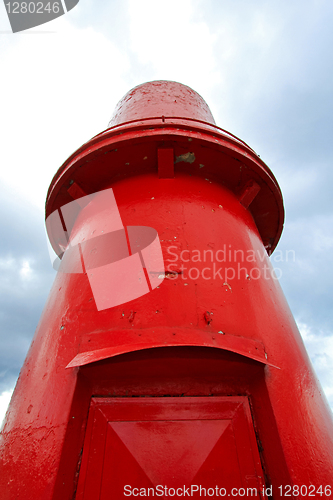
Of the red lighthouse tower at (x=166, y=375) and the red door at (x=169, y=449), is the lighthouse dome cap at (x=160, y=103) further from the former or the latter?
the red door at (x=169, y=449)

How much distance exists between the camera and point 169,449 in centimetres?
131

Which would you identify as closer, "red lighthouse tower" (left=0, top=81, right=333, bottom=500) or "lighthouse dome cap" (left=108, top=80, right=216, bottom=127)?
"red lighthouse tower" (left=0, top=81, right=333, bottom=500)

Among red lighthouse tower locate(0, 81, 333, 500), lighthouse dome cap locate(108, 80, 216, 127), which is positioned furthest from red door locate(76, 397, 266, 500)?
lighthouse dome cap locate(108, 80, 216, 127)

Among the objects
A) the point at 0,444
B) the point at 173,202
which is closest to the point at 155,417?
the point at 0,444

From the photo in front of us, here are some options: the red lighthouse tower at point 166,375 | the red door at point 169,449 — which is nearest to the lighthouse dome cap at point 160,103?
the red lighthouse tower at point 166,375

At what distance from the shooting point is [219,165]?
2.65 metres

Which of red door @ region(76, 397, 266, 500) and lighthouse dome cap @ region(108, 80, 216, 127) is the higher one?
lighthouse dome cap @ region(108, 80, 216, 127)

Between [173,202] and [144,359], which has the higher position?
[173,202]

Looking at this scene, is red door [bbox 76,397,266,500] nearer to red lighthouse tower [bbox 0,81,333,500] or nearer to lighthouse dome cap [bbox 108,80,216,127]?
red lighthouse tower [bbox 0,81,333,500]

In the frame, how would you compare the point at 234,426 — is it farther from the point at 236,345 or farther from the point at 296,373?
the point at 296,373

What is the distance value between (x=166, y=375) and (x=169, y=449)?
1.08ft

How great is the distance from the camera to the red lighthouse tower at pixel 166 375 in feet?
4.17

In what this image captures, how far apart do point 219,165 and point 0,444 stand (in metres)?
2.57

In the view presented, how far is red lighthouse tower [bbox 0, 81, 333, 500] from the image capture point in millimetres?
1270
